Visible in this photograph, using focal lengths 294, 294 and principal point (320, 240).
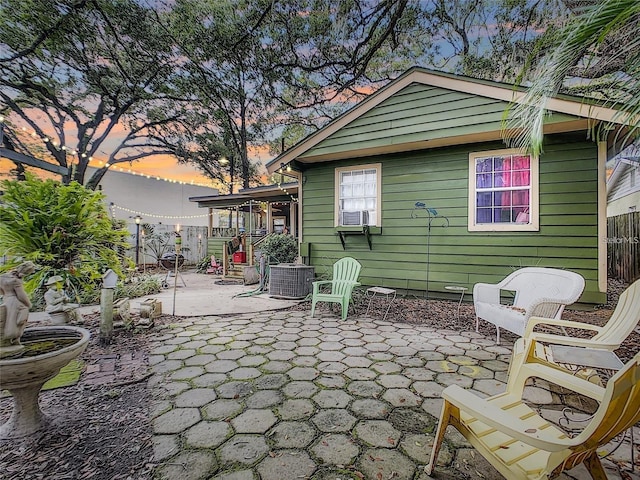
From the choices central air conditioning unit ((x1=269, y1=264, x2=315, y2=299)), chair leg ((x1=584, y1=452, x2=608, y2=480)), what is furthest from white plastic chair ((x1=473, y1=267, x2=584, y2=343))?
central air conditioning unit ((x1=269, y1=264, x2=315, y2=299))

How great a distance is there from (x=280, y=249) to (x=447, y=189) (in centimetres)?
372

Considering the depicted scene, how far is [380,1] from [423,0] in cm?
188

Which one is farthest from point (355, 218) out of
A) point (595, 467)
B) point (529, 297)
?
point (595, 467)

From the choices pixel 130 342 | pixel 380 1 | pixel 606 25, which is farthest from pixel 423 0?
pixel 130 342

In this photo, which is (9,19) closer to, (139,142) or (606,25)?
(139,142)

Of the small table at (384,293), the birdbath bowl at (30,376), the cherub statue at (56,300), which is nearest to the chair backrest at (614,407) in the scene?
the birdbath bowl at (30,376)

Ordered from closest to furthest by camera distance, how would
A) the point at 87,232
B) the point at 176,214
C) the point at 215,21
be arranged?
the point at 87,232, the point at 215,21, the point at 176,214

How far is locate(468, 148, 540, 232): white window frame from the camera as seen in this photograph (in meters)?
4.53

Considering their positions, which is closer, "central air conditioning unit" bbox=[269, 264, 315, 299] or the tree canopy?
"central air conditioning unit" bbox=[269, 264, 315, 299]

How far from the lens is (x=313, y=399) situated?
214 cm

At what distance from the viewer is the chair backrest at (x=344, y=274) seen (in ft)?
14.9

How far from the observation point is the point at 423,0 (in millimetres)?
8188

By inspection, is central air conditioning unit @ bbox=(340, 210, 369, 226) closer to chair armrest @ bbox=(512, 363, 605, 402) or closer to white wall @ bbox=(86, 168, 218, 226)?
chair armrest @ bbox=(512, 363, 605, 402)

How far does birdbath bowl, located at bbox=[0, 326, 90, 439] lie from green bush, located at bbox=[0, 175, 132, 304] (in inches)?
53.1
